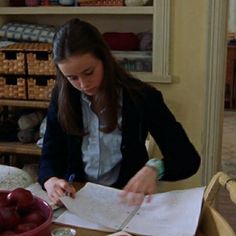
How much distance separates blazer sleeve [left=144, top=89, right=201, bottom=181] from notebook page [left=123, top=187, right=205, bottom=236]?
0.51 feet

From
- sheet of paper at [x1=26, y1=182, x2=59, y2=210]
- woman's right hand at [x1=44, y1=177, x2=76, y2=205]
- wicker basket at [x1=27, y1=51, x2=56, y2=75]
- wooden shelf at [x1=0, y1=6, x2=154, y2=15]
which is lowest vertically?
sheet of paper at [x1=26, y1=182, x2=59, y2=210]

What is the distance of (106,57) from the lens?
133 centimetres

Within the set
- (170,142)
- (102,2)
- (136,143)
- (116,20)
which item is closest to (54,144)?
(136,143)

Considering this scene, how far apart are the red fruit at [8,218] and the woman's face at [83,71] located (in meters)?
0.49

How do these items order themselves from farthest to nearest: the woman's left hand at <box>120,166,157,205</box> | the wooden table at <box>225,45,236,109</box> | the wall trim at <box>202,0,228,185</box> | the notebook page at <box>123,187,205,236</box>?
the wooden table at <box>225,45,236,109</box> → the wall trim at <box>202,0,228,185</box> → the woman's left hand at <box>120,166,157,205</box> → the notebook page at <box>123,187,205,236</box>

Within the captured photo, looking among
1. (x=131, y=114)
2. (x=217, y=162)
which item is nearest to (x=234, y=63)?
(x=217, y=162)

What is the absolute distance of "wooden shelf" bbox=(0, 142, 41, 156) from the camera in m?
2.30

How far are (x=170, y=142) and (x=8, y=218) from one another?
0.63 meters

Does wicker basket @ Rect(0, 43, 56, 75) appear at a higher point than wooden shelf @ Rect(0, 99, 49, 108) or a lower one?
higher

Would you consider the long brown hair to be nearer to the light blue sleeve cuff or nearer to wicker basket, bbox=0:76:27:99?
the light blue sleeve cuff

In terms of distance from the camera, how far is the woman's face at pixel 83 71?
4.09 feet

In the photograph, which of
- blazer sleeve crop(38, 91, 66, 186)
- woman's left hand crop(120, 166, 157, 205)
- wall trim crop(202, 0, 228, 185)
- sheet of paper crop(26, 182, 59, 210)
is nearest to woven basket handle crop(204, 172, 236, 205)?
woman's left hand crop(120, 166, 157, 205)

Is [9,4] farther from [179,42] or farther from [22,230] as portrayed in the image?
[22,230]

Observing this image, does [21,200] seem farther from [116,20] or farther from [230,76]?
[230,76]
